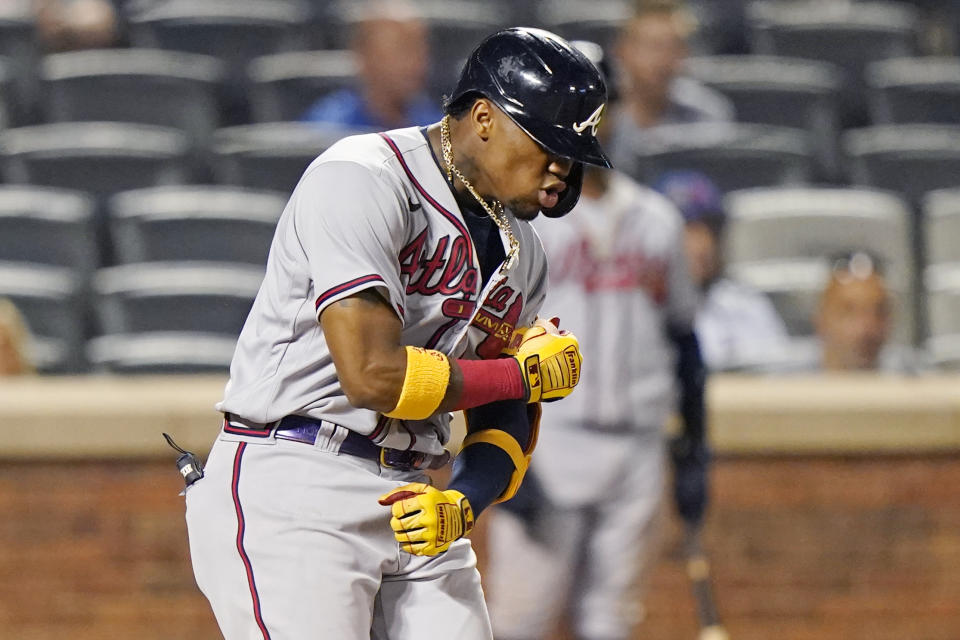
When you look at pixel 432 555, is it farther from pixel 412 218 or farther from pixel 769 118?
pixel 769 118

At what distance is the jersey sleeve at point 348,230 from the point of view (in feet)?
7.77

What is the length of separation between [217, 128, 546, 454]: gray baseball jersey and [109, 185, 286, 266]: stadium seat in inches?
123

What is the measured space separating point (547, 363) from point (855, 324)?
3017 millimetres

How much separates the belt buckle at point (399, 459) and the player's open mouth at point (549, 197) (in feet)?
1.64

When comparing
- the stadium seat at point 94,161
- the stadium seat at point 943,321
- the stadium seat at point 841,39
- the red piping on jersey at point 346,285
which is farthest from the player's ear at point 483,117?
the stadium seat at point 841,39

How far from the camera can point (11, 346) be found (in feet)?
17.2

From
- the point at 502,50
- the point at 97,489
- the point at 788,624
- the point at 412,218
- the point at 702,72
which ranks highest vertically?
the point at 702,72

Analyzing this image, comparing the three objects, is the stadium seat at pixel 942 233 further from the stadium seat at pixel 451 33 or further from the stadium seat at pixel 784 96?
the stadium seat at pixel 451 33

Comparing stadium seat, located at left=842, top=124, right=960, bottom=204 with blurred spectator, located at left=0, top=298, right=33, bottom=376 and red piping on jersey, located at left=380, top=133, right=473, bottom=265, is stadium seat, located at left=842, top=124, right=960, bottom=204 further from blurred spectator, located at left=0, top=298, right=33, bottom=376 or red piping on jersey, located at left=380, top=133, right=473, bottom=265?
red piping on jersey, located at left=380, top=133, right=473, bottom=265

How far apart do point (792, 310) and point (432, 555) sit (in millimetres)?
3543

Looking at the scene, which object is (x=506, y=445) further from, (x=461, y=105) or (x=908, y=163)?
(x=908, y=163)

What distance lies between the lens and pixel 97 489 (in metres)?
4.91

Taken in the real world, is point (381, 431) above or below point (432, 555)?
above

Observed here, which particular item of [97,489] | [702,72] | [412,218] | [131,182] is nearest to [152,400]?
[97,489]
